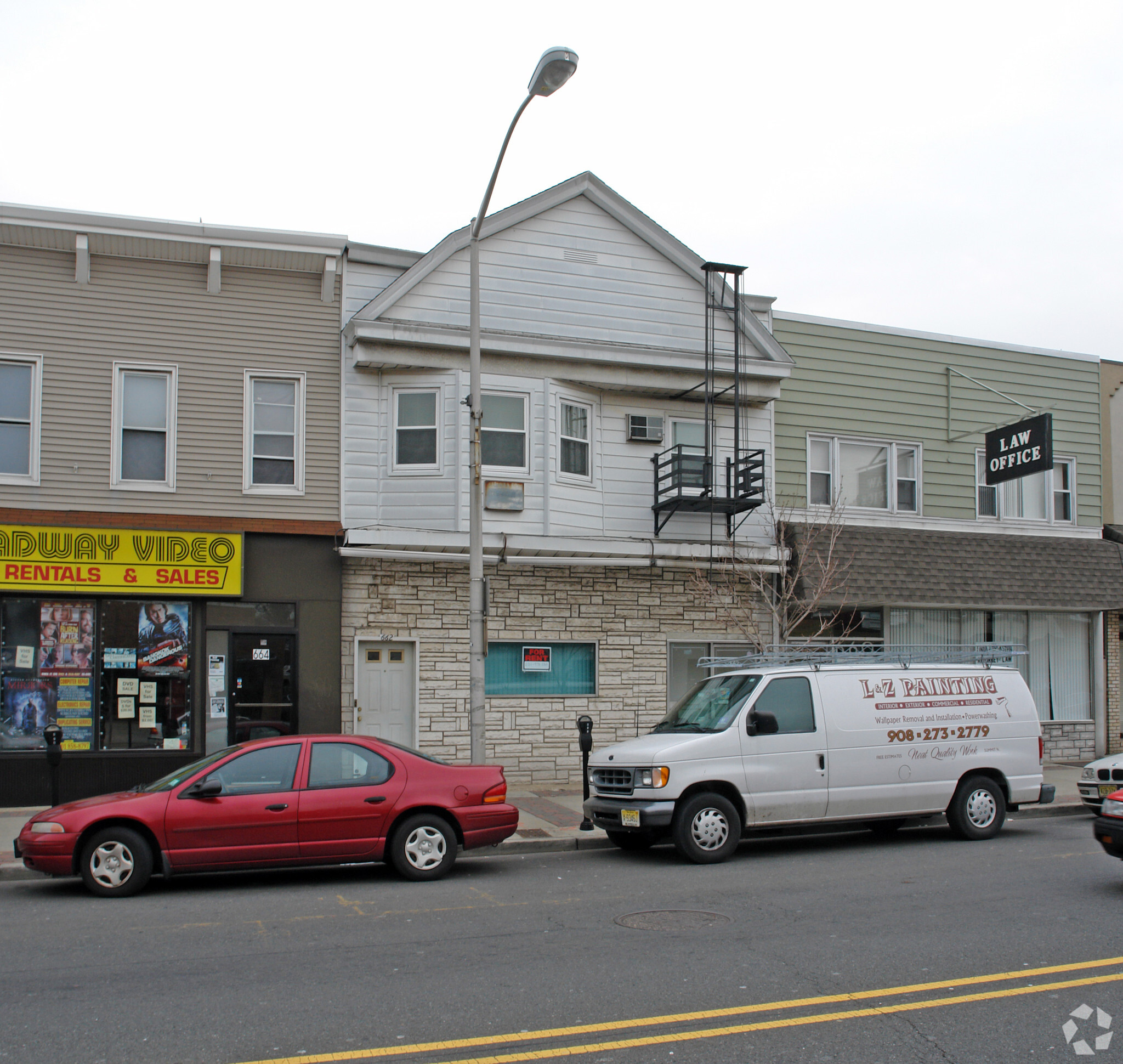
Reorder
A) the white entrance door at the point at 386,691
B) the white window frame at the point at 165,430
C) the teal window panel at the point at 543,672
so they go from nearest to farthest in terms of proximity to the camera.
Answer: the white window frame at the point at 165,430 < the white entrance door at the point at 386,691 < the teal window panel at the point at 543,672

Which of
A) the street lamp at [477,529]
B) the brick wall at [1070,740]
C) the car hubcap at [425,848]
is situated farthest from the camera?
the brick wall at [1070,740]

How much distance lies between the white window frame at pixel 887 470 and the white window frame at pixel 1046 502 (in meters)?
0.39

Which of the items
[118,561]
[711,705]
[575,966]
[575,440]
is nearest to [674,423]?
[575,440]

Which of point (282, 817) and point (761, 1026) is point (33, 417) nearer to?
point (282, 817)

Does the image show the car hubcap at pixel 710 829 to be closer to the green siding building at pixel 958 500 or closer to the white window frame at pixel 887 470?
the green siding building at pixel 958 500

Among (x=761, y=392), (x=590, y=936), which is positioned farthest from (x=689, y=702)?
(x=761, y=392)

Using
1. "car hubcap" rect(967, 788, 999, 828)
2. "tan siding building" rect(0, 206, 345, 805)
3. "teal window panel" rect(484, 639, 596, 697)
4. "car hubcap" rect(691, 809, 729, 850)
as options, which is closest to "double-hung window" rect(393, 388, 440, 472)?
"tan siding building" rect(0, 206, 345, 805)

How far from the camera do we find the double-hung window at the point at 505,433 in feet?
53.8

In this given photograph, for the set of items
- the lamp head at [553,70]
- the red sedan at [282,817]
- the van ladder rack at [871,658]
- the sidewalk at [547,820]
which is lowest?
the sidewalk at [547,820]

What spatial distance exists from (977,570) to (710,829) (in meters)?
10.3

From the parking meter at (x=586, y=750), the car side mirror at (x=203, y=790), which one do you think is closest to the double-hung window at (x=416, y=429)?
the parking meter at (x=586, y=750)

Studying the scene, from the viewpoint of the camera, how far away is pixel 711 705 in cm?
1173

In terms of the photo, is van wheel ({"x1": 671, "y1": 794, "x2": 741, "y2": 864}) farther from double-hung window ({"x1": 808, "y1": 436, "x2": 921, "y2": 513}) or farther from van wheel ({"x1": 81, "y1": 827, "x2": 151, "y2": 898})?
double-hung window ({"x1": 808, "y1": 436, "x2": 921, "y2": 513})

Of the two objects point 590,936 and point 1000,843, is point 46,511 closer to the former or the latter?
point 590,936
